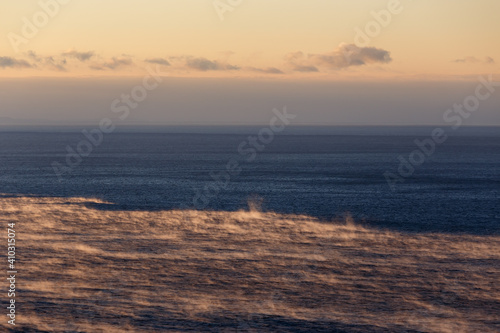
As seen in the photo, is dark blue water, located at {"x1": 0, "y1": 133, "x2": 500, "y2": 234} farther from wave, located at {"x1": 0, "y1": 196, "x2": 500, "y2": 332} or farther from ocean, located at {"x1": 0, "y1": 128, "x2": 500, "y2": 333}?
wave, located at {"x1": 0, "y1": 196, "x2": 500, "y2": 332}

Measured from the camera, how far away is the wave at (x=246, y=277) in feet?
59.1

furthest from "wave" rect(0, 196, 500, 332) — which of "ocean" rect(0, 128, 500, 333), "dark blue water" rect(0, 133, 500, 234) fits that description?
"dark blue water" rect(0, 133, 500, 234)

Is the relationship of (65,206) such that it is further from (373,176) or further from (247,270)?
(373,176)

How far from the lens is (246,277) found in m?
23.1

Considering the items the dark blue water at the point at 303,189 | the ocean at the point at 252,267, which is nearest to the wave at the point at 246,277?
the ocean at the point at 252,267

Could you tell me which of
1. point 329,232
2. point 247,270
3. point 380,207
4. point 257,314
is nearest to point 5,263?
point 247,270

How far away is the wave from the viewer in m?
18.0

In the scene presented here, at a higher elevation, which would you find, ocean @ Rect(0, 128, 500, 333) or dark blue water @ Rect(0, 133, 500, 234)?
dark blue water @ Rect(0, 133, 500, 234)

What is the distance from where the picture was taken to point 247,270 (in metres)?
24.3

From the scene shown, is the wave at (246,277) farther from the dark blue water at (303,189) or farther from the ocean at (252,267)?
the dark blue water at (303,189)

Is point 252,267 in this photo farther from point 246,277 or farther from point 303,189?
point 303,189

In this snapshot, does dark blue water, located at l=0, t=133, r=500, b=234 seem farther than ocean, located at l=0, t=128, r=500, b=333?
Yes

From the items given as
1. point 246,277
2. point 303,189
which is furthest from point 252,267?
point 303,189

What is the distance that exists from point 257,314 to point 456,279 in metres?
9.19
